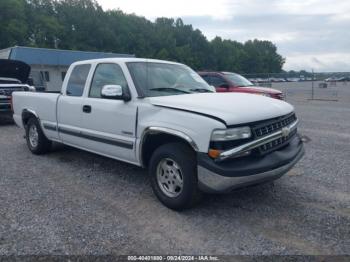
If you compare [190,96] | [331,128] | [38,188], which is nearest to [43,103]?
[38,188]

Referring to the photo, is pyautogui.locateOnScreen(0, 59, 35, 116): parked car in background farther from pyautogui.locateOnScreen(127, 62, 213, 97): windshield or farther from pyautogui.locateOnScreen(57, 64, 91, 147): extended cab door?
pyautogui.locateOnScreen(127, 62, 213, 97): windshield

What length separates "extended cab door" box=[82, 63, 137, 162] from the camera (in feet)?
14.9

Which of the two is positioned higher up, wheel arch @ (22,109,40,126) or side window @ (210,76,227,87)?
side window @ (210,76,227,87)

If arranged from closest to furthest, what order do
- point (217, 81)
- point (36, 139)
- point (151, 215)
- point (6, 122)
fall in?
1. point (151, 215)
2. point (36, 139)
3. point (6, 122)
4. point (217, 81)

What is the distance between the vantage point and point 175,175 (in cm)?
405

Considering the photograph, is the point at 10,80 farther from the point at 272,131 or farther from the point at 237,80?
the point at 272,131

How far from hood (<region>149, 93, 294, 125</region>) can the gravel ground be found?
1129 millimetres

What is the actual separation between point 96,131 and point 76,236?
1.88 metres

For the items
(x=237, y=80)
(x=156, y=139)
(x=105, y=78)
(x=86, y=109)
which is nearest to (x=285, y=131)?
(x=156, y=139)

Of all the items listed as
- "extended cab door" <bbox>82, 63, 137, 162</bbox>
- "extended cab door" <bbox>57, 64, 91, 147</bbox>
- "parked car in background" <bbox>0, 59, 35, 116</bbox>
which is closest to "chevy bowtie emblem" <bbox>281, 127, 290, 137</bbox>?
"extended cab door" <bbox>82, 63, 137, 162</bbox>

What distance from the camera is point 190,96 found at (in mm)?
4477

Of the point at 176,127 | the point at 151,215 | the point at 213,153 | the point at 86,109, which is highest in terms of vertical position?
the point at 86,109

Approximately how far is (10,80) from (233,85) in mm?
7445

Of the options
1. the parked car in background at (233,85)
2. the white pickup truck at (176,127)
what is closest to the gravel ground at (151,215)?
the white pickup truck at (176,127)
